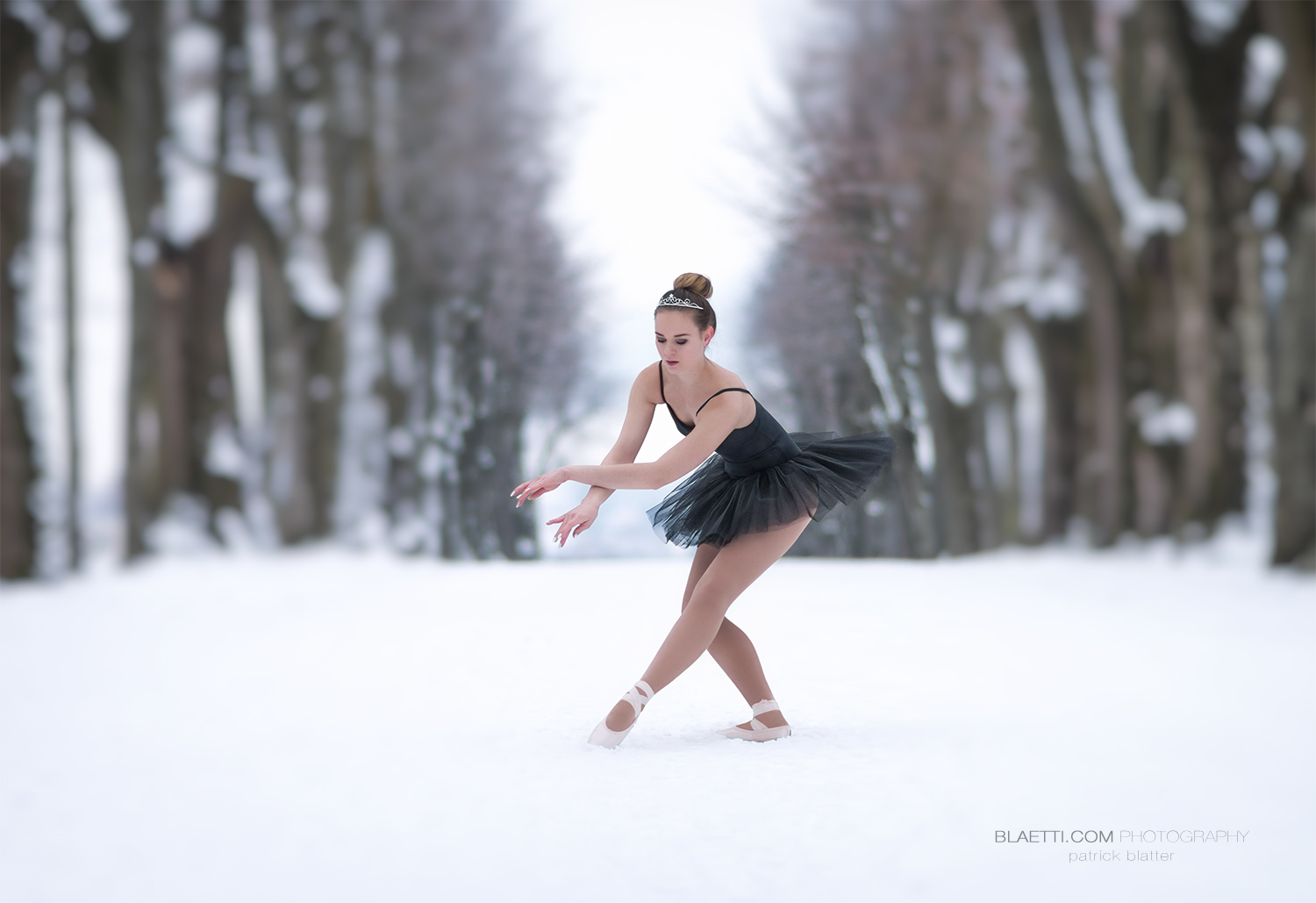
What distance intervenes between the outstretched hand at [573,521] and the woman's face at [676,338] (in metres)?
0.38

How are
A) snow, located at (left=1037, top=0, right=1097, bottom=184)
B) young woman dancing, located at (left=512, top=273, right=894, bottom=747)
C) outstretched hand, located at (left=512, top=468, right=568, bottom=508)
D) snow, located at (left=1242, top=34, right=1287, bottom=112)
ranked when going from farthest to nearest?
snow, located at (left=1037, top=0, right=1097, bottom=184) < snow, located at (left=1242, top=34, right=1287, bottom=112) < young woman dancing, located at (left=512, top=273, right=894, bottom=747) < outstretched hand, located at (left=512, top=468, right=568, bottom=508)

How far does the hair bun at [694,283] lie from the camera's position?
2537 mm

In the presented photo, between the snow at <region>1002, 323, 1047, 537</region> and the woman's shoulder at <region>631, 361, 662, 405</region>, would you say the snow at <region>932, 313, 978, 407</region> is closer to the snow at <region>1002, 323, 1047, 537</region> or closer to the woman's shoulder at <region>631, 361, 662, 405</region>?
the snow at <region>1002, 323, 1047, 537</region>

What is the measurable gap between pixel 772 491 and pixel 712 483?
20 centimetres

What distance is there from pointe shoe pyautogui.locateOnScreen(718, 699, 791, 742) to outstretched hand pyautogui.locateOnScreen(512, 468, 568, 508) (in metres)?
0.82

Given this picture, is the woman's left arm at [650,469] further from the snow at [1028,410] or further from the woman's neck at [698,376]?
the snow at [1028,410]

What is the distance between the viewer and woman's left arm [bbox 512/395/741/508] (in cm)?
239

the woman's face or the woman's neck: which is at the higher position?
the woman's face

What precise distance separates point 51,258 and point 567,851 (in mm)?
7003

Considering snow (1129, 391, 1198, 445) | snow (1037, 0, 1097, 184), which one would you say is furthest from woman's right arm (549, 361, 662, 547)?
snow (1037, 0, 1097, 184)

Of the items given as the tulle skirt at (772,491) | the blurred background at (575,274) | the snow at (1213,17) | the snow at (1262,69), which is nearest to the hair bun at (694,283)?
the tulle skirt at (772,491)

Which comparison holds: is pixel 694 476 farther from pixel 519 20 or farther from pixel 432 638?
pixel 519 20

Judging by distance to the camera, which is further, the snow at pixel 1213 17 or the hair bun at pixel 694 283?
the snow at pixel 1213 17

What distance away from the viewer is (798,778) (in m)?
2.43
